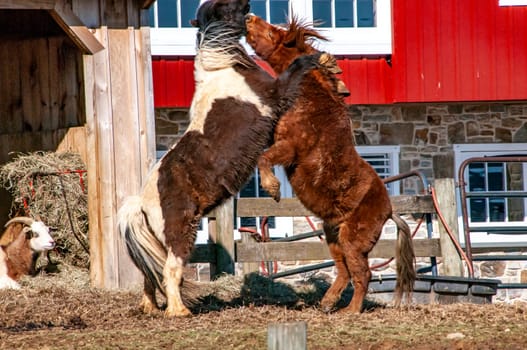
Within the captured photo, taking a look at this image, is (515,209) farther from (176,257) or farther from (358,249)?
(176,257)

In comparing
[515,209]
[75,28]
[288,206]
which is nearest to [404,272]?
[288,206]

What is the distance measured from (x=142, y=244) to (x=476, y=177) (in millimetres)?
10480

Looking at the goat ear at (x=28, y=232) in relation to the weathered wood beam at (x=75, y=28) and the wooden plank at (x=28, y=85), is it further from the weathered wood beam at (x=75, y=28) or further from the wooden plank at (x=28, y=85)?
the weathered wood beam at (x=75, y=28)

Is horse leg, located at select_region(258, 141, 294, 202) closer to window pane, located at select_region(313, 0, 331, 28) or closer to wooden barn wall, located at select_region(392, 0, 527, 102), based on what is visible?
wooden barn wall, located at select_region(392, 0, 527, 102)

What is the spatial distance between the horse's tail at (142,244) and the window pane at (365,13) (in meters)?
9.31

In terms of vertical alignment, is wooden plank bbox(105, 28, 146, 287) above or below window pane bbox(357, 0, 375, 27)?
below

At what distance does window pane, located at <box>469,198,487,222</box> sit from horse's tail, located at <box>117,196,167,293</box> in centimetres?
1036

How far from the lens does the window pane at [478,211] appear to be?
17.3m

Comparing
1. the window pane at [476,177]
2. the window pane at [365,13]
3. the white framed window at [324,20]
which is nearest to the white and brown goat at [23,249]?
the white framed window at [324,20]

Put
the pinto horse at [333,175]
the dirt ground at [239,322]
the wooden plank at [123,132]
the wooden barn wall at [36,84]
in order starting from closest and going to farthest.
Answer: the dirt ground at [239,322]
the pinto horse at [333,175]
the wooden plank at [123,132]
the wooden barn wall at [36,84]

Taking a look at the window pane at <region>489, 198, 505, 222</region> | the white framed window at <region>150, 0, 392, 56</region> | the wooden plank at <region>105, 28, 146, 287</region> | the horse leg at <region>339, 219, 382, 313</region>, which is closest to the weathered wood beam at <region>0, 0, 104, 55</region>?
the wooden plank at <region>105, 28, 146, 287</region>

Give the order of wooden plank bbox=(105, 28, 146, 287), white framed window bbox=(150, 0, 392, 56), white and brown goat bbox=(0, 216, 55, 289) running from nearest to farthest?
wooden plank bbox=(105, 28, 146, 287), white and brown goat bbox=(0, 216, 55, 289), white framed window bbox=(150, 0, 392, 56)

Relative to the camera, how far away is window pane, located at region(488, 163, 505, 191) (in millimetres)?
17156

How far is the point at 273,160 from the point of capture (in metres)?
7.79
